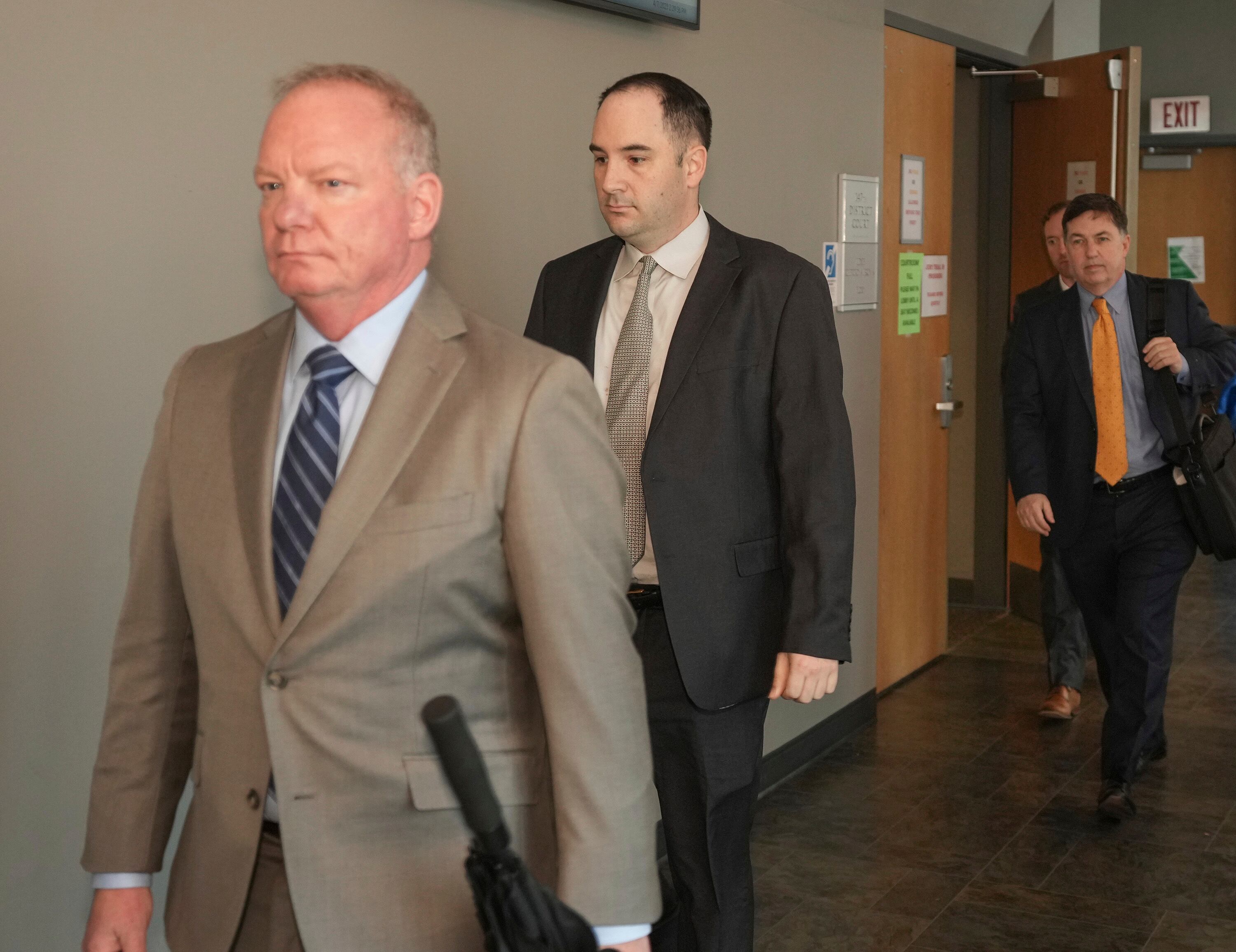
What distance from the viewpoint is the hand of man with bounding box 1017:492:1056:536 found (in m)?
4.22

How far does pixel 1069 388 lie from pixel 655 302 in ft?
6.99

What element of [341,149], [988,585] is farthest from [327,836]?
[988,585]

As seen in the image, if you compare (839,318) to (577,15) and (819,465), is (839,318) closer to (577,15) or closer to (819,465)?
(577,15)

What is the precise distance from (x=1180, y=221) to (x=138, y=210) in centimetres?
1125

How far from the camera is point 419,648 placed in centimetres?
143

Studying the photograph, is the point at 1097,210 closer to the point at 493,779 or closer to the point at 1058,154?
the point at 1058,154

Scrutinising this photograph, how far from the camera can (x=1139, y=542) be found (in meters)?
4.10

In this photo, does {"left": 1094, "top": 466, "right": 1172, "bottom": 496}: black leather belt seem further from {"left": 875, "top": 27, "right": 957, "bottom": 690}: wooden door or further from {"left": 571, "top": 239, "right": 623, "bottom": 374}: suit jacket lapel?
{"left": 571, "top": 239, "right": 623, "bottom": 374}: suit jacket lapel

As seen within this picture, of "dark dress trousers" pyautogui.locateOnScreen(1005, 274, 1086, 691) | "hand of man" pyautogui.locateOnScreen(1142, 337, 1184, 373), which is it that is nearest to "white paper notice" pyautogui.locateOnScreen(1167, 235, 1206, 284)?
"dark dress trousers" pyautogui.locateOnScreen(1005, 274, 1086, 691)

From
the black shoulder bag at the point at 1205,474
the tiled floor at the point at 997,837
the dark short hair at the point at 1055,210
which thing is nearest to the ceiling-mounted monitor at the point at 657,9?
the black shoulder bag at the point at 1205,474

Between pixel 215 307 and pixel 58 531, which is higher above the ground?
pixel 215 307

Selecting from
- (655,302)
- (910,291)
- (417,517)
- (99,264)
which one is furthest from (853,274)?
(417,517)

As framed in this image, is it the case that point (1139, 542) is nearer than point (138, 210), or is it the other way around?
point (138, 210)

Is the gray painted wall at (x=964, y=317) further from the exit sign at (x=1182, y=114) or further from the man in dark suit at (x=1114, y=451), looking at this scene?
the exit sign at (x=1182, y=114)
